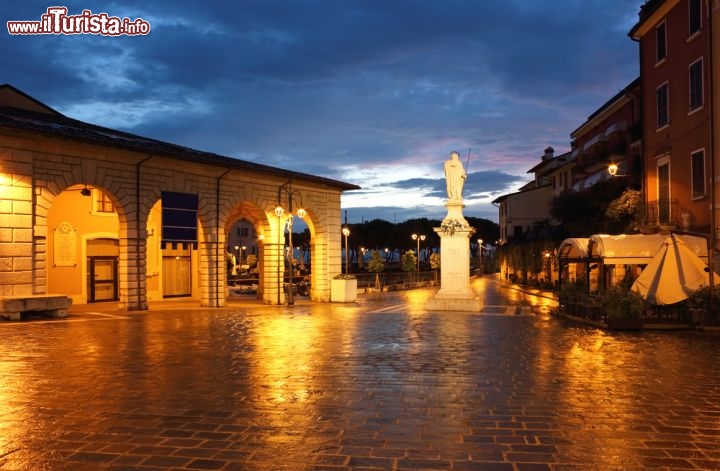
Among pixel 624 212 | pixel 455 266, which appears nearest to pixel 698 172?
pixel 624 212

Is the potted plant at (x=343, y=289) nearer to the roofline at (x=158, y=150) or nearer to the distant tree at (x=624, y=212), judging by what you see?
the roofline at (x=158, y=150)

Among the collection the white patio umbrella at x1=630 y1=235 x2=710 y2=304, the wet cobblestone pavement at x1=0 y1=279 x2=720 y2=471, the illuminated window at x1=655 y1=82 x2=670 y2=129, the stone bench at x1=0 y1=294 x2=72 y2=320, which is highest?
the illuminated window at x1=655 y1=82 x2=670 y2=129

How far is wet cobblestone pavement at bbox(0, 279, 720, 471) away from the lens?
5660 millimetres

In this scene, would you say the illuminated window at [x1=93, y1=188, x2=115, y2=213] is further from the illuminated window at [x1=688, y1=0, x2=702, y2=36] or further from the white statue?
the illuminated window at [x1=688, y1=0, x2=702, y2=36]

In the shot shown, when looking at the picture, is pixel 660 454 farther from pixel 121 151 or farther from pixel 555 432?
pixel 121 151

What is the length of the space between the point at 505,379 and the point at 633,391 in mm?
1769

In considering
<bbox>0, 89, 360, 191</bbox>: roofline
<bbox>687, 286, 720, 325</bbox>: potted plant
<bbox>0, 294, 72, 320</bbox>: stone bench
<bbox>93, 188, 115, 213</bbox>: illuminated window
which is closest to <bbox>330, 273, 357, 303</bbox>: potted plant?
<bbox>0, 89, 360, 191</bbox>: roofline

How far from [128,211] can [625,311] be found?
16.6 metres

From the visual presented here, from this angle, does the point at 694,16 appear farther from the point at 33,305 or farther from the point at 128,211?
the point at 33,305

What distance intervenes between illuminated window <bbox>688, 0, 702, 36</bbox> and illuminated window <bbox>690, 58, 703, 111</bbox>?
1.29 meters

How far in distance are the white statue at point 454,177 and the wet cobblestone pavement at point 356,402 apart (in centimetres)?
962

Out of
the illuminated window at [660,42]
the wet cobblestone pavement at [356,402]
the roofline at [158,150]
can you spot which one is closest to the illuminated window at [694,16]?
the illuminated window at [660,42]

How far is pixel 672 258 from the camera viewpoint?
17.9m

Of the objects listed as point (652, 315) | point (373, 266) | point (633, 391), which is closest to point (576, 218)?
point (373, 266)
